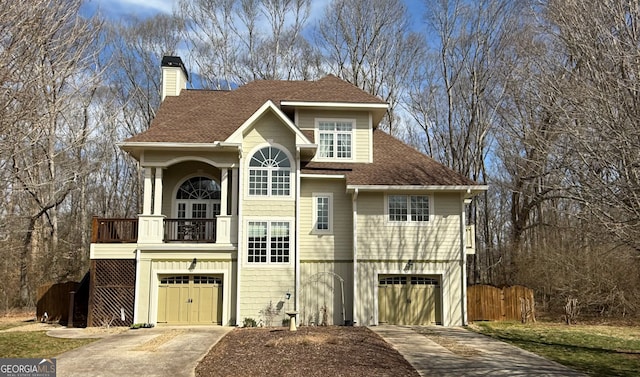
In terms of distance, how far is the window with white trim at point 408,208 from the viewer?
1975 cm

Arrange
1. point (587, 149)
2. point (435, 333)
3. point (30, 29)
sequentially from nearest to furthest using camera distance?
point (30, 29), point (587, 149), point (435, 333)

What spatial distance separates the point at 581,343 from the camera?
15734 mm

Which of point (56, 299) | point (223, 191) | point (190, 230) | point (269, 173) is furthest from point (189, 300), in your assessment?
point (56, 299)

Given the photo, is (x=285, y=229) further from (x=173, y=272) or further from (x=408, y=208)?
(x=408, y=208)

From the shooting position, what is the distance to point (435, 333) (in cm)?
1719

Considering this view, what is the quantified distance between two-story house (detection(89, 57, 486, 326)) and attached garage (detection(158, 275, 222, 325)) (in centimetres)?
3

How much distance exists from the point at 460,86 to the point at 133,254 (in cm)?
2168

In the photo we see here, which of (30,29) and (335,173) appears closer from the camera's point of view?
(30,29)

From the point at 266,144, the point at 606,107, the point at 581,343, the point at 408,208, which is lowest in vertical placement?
the point at 581,343

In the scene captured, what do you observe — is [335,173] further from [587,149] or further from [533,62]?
[587,149]

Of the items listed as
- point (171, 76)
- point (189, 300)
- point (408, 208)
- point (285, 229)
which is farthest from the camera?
point (171, 76)

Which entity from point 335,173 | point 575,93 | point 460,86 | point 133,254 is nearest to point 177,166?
point 133,254

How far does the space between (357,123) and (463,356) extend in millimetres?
10407

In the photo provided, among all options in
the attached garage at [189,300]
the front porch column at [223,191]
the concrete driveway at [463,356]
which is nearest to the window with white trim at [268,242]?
the front porch column at [223,191]
